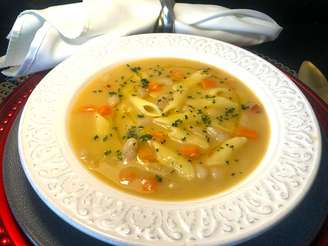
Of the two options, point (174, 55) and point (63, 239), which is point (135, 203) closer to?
point (63, 239)

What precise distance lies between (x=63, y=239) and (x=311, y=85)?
132 centimetres

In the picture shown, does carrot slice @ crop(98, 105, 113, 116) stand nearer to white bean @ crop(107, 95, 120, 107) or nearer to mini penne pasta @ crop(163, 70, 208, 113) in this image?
white bean @ crop(107, 95, 120, 107)

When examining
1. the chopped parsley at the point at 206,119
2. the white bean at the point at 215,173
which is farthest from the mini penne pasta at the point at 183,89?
the white bean at the point at 215,173

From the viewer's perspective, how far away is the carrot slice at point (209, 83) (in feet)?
5.76

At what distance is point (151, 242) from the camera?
1.08 m

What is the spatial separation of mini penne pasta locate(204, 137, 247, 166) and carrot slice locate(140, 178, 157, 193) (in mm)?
195

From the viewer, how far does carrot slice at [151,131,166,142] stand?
1.49 meters

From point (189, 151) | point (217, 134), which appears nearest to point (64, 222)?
point (189, 151)

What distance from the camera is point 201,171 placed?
138 cm

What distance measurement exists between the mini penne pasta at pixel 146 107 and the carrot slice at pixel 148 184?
31 centimetres

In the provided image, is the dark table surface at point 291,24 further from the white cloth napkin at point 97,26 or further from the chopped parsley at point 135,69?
the chopped parsley at point 135,69

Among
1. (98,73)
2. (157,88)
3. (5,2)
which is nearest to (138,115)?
(157,88)

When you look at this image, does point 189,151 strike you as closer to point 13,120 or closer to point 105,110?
point 105,110

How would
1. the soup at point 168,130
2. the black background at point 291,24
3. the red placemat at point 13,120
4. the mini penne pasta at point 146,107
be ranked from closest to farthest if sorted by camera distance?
the red placemat at point 13,120
the soup at point 168,130
the mini penne pasta at point 146,107
the black background at point 291,24
